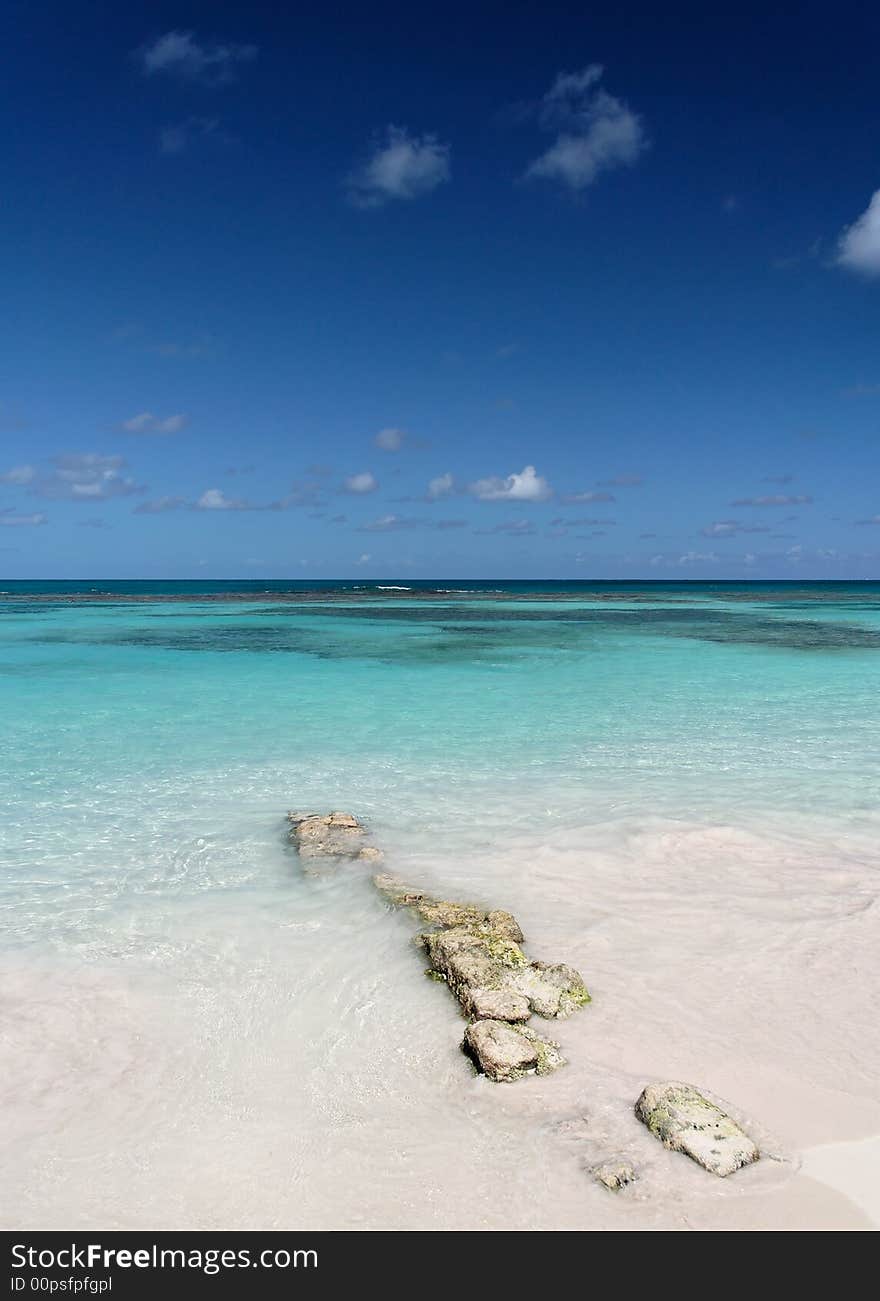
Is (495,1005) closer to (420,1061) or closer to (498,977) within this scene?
(498,977)

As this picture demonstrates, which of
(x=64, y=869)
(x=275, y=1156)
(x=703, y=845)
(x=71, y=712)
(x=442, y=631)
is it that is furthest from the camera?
(x=442, y=631)

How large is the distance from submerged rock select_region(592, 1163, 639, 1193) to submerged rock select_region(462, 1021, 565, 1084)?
0.63 m

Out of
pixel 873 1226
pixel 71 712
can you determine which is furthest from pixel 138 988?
pixel 71 712

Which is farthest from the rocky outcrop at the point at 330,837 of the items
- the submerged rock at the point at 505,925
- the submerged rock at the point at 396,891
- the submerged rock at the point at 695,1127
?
the submerged rock at the point at 695,1127

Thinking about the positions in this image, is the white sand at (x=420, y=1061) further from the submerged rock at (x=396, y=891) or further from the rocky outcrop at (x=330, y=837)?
the rocky outcrop at (x=330, y=837)

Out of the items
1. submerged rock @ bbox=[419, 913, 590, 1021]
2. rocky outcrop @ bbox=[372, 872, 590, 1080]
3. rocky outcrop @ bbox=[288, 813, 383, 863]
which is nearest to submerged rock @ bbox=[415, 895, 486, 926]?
rocky outcrop @ bbox=[372, 872, 590, 1080]

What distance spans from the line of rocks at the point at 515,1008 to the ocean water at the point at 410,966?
0.09 m

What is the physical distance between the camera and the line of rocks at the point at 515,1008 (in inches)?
117

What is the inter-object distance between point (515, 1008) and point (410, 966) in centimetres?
88

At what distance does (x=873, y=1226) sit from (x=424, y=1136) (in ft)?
5.81

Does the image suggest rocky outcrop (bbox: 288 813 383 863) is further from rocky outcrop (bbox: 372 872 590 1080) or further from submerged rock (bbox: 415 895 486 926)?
rocky outcrop (bbox: 372 872 590 1080)

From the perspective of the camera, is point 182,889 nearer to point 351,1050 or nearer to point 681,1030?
point 351,1050

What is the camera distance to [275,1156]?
303cm
